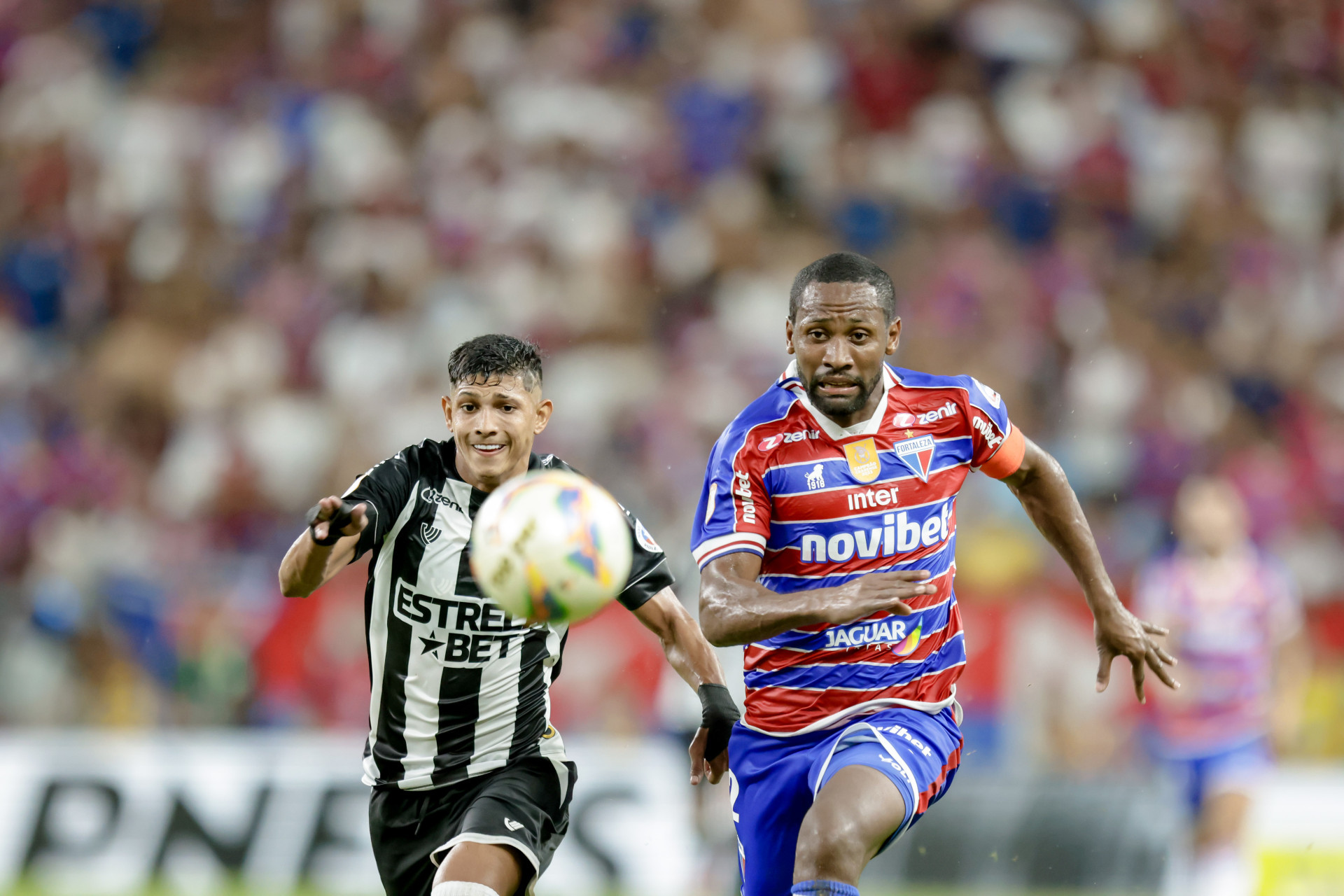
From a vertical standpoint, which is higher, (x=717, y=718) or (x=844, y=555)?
(x=844, y=555)

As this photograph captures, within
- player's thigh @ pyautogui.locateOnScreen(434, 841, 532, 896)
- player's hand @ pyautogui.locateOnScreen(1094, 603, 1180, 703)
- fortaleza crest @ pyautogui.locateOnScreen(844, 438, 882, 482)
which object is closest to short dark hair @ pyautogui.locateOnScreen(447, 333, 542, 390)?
fortaleza crest @ pyautogui.locateOnScreen(844, 438, 882, 482)

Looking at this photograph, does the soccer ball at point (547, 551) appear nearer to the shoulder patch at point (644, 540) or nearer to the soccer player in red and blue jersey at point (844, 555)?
the soccer player in red and blue jersey at point (844, 555)

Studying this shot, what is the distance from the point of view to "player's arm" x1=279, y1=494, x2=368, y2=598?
4543 mm

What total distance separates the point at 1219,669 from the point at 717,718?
513 centimetres

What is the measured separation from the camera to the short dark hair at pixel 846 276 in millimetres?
4781

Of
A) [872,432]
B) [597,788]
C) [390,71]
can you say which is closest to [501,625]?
[872,432]

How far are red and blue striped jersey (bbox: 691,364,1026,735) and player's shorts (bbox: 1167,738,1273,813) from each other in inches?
185

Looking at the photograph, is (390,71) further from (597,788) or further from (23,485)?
(597,788)

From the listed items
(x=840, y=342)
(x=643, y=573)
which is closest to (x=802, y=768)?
(x=643, y=573)

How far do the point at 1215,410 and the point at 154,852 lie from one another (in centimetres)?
772

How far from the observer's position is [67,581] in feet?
36.2

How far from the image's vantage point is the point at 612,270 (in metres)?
12.8

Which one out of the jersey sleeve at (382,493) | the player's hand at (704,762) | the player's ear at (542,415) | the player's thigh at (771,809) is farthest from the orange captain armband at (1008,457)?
the jersey sleeve at (382,493)

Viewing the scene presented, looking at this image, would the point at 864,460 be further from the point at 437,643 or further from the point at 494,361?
the point at 437,643
